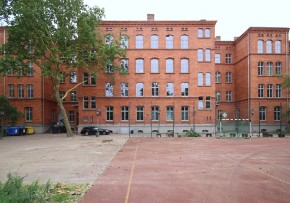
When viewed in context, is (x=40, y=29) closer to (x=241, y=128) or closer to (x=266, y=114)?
(x=241, y=128)

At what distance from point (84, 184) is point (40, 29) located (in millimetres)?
30572

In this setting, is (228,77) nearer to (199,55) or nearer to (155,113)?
(199,55)

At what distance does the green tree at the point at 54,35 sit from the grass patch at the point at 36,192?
29.0 metres

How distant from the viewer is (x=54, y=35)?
38375 millimetres

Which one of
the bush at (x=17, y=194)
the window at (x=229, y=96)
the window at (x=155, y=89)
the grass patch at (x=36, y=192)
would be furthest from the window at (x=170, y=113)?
the bush at (x=17, y=194)

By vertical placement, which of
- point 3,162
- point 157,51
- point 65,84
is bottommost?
point 3,162

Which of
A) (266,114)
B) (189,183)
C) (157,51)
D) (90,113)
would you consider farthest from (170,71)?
(189,183)

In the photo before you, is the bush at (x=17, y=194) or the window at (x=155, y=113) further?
the window at (x=155, y=113)

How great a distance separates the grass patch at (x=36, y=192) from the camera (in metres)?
6.97

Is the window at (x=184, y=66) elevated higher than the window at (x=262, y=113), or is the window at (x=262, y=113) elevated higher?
the window at (x=184, y=66)

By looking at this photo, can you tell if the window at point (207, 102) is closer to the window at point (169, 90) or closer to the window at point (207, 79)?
the window at point (207, 79)

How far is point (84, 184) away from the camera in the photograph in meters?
11.3

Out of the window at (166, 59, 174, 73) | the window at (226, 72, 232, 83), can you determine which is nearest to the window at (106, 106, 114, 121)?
the window at (166, 59, 174, 73)

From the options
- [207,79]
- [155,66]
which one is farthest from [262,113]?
[155,66]
